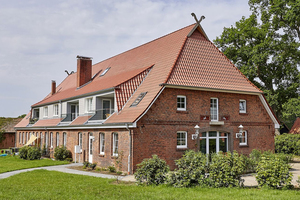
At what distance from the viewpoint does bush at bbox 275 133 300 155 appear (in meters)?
27.8

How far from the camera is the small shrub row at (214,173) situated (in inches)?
462

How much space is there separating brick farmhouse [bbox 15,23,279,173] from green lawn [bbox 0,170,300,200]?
4.48 metres

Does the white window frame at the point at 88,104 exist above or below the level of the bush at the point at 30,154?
above

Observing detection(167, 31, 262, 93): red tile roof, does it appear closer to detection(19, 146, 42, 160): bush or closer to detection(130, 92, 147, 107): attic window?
detection(130, 92, 147, 107): attic window

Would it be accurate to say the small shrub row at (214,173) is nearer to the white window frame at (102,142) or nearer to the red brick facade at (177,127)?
the red brick facade at (177,127)

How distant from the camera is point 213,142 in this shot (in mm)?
19984

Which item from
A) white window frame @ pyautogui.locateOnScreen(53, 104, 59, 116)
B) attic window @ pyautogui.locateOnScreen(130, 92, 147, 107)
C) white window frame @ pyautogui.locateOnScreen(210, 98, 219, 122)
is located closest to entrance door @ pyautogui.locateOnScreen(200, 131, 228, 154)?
white window frame @ pyautogui.locateOnScreen(210, 98, 219, 122)

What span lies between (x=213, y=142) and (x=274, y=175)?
8.33 meters

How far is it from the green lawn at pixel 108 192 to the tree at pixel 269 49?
871 inches

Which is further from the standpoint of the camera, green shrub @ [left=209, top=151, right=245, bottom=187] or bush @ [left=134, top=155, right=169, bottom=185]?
bush @ [left=134, top=155, right=169, bottom=185]

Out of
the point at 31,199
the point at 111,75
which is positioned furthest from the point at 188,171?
the point at 111,75

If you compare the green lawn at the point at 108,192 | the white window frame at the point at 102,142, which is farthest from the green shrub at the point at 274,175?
the white window frame at the point at 102,142

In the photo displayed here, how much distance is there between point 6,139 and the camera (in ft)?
145

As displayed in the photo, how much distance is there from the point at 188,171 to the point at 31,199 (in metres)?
5.66
